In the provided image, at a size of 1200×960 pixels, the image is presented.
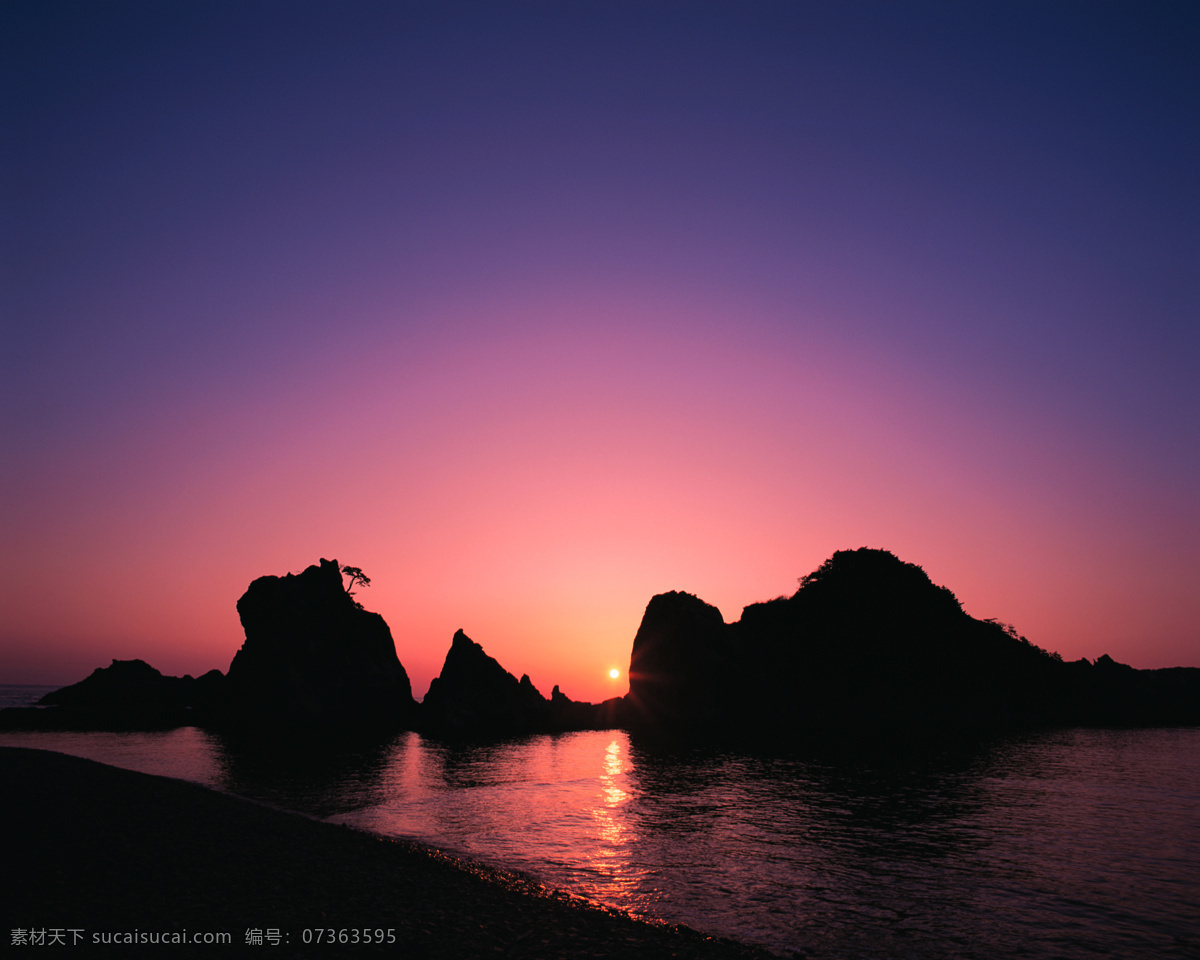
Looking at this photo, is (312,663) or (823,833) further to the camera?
(312,663)

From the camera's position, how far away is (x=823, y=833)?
30.1 m

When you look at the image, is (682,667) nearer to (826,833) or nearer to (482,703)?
(482,703)

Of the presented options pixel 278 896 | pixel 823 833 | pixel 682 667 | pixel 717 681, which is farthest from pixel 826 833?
pixel 682 667

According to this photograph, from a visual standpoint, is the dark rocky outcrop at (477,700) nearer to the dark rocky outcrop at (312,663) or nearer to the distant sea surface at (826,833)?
the dark rocky outcrop at (312,663)

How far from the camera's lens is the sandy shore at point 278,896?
43.3 ft

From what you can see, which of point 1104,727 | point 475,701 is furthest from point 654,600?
point 1104,727

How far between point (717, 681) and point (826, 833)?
319ft

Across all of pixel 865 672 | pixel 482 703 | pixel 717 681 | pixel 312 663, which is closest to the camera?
pixel 312 663

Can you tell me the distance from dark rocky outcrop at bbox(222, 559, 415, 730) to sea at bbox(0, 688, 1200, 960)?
34.6 m

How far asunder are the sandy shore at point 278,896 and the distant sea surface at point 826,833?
10.2 feet

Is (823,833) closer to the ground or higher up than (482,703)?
higher up

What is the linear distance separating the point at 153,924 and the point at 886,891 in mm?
21169

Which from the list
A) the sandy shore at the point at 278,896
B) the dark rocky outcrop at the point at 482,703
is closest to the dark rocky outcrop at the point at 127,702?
the dark rocky outcrop at the point at 482,703

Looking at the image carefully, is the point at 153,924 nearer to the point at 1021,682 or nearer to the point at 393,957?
the point at 393,957
